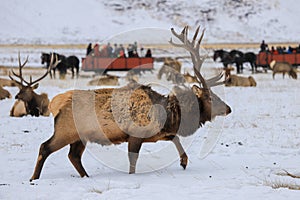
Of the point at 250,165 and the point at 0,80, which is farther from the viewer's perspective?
the point at 0,80

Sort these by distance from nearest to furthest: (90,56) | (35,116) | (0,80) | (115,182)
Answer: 1. (115,182)
2. (35,116)
3. (0,80)
4. (90,56)

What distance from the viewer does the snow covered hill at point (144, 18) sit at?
7231cm

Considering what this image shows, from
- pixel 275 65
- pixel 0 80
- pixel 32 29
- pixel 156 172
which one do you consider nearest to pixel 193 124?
pixel 156 172

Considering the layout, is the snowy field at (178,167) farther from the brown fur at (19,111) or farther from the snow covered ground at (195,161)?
the brown fur at (19,111)

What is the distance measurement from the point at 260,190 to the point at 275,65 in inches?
790

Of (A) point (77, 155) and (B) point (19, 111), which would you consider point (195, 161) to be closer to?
(A) point (77, 155)

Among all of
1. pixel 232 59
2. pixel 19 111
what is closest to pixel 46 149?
pixel 19 111

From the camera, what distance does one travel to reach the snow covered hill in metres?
72.3

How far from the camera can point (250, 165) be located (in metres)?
6.34

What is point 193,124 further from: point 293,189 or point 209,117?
point 293,189

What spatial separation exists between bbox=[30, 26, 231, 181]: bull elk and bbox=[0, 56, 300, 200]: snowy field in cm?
38

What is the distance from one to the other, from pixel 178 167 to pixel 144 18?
77.7 meters

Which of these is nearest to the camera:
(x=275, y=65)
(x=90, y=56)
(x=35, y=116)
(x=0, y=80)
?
(x=35, y=116)

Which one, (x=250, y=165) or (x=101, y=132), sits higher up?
(x=101, y=132)
